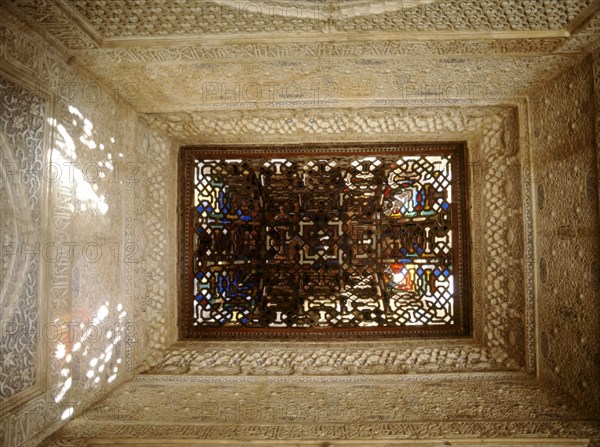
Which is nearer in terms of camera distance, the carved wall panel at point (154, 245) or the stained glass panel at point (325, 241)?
the carved wall panel at point (154, 245)

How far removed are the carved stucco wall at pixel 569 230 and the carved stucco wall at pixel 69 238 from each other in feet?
8.29

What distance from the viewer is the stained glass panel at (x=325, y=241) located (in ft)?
9.21

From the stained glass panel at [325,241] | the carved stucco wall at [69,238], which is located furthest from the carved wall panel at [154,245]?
the stained glass panel at [325,241]

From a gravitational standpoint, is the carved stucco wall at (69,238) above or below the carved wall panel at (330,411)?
above

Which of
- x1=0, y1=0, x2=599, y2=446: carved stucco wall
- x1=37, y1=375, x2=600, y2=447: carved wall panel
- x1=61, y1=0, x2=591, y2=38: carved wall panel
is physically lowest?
x1=37, y1=375, x2=600, y2=447: carved wall panel

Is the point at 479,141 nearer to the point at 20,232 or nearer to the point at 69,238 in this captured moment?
the point at 69,238

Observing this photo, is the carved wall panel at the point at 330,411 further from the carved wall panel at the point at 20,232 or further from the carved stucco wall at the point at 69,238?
the carved wall panel at the point at 20,232

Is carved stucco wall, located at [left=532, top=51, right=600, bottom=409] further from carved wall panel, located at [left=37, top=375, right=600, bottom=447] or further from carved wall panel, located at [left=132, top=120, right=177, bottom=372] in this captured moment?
carved wall panel, located at [left=132, top=120, right=177, bottom=372]

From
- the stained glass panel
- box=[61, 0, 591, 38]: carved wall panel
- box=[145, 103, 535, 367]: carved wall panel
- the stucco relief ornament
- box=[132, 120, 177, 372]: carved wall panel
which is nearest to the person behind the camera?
the stucco relief ornament

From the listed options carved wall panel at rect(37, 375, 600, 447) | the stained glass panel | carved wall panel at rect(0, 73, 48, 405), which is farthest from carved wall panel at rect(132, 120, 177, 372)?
carved wall panel at rect(0, 73, 48, 405)

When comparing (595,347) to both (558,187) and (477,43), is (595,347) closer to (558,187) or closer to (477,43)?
(558,187)

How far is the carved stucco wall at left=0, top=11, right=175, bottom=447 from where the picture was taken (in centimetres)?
153

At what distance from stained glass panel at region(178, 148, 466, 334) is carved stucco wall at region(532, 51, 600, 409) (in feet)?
2.26

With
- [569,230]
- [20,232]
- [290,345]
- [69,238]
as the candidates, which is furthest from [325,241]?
[20,232]
